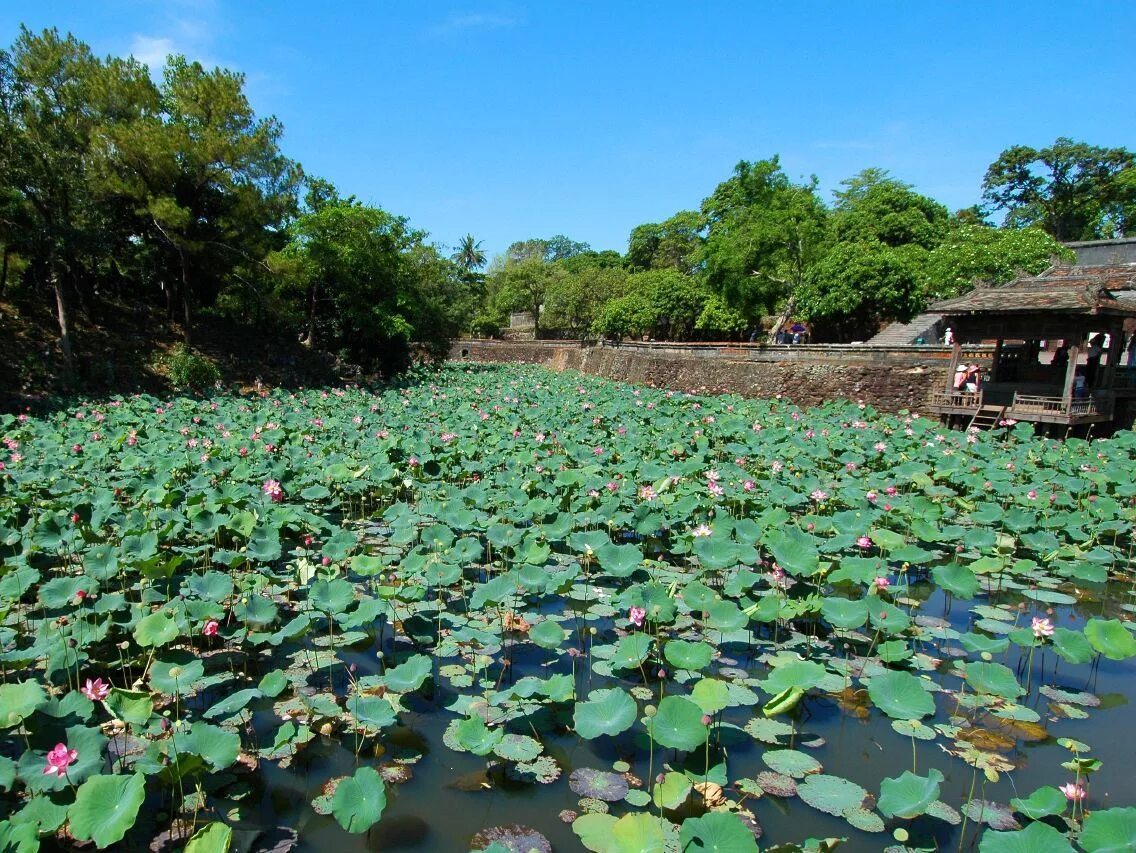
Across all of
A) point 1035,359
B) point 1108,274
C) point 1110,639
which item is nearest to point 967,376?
point 1035,359

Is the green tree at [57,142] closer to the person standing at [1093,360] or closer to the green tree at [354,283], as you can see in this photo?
the green tree at [354,283]

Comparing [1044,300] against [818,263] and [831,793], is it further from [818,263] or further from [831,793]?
[818,263]

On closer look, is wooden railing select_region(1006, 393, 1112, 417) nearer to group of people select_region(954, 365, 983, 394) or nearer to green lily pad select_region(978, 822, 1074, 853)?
group of people select_region(954, 365, 983, 394)

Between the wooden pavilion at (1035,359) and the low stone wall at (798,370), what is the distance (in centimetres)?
73

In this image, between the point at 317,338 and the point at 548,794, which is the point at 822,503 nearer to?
the point at 548,794

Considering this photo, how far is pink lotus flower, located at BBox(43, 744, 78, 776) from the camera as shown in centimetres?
191

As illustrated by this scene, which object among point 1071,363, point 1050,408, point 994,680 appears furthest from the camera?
point 1050,408

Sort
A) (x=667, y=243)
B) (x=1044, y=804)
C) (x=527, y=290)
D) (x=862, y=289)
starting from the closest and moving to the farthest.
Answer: (x=1044, y=804), (x=862, y=289), (x=527, y=290), (x=667, y=243)

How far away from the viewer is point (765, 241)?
21047 millimetres

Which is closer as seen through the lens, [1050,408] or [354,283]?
[1050,408]

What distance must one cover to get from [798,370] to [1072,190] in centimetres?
2422

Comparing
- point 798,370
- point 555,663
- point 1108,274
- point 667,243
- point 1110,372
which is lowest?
point 555,663

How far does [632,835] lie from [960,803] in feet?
4.35

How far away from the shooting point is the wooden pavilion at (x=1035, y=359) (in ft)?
30.7
